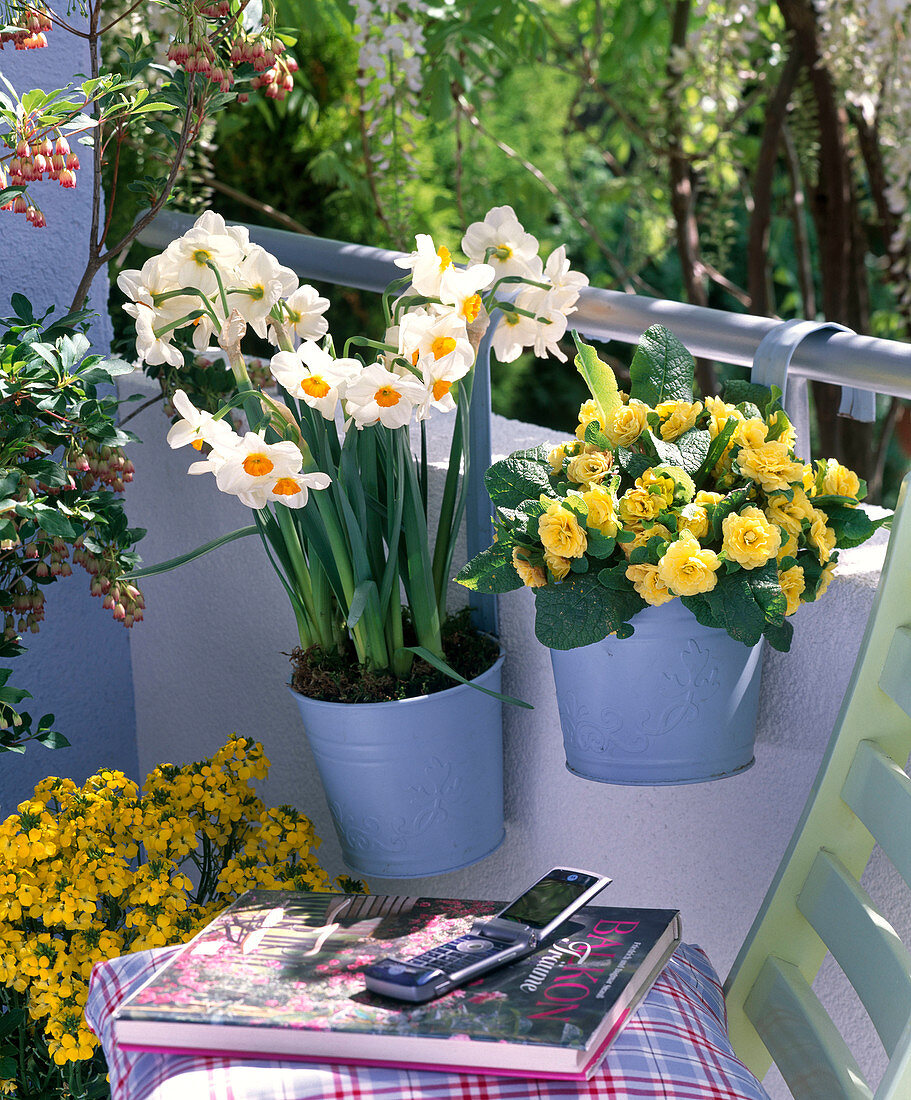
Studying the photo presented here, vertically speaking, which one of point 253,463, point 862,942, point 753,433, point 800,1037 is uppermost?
point 753,433

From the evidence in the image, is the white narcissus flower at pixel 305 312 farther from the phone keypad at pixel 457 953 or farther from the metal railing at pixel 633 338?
the phone keypad at pixel 457 953

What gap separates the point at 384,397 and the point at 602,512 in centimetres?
20

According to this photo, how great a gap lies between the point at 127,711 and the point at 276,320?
3.18ft

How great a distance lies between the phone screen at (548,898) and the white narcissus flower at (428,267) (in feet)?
1.63

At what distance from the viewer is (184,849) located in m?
1.30

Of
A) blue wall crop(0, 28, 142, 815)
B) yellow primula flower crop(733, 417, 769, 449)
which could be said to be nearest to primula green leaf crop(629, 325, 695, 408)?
yellow primula flower crop(733, 417, 769, 449)

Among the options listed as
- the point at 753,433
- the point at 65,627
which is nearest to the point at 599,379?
the point at 753,433

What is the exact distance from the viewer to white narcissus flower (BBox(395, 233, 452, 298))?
0.96 metres

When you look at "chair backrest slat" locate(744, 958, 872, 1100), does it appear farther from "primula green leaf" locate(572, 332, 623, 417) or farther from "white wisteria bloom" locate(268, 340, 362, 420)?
"white wisteria bloom" locate(268, 340, 362, 420)

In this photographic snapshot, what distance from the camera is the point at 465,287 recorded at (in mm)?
954

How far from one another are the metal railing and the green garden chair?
20 centimetres

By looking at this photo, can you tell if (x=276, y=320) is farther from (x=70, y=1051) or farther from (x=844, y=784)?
(x=70, y=1051)

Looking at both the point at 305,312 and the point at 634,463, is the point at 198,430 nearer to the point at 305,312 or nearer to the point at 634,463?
the point at 305,312

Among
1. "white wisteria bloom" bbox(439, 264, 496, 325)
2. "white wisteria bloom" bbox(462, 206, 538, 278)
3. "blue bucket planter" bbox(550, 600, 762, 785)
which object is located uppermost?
"white wisteria bloom" bbox(462, 206, 538, 278)
